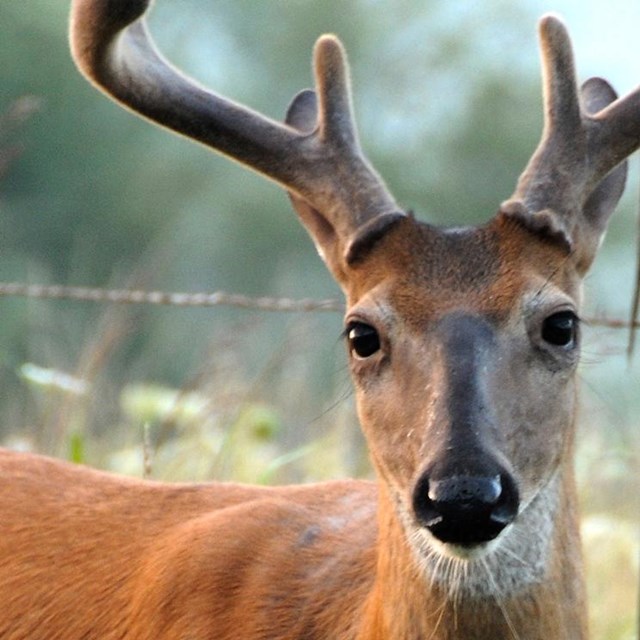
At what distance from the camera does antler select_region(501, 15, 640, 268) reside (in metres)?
5.34

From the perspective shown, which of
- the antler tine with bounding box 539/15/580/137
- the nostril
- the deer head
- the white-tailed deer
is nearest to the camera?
the nostril

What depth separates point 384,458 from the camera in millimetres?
5105

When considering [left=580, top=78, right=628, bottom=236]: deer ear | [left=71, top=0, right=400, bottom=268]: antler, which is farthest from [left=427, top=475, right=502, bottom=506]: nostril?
[left=580, top=78, right=628, bottom=236]: deer ear

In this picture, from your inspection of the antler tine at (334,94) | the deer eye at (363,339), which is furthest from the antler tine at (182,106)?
the deer eye at (363,339)

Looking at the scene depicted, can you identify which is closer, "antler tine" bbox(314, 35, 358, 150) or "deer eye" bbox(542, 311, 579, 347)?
"deer eye" bbox(542, 311, 579, 347)

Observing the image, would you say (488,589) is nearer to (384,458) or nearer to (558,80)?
(384,458)

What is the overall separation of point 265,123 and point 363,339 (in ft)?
2.76

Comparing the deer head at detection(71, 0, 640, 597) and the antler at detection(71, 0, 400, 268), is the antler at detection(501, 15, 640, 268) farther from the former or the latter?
the antler at detection(71, 0, 400, 268)

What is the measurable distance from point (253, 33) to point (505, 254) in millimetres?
24662

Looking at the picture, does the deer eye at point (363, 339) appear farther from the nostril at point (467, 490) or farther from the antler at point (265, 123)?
the nostril at point (467, 490)

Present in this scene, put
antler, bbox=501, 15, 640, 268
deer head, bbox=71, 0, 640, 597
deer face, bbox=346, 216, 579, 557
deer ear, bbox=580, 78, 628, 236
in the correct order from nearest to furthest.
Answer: deer face, bbox=346, 216, 579, 557 < deer head, bbox=71, 0, 640, 597 < antler, bbox=501, 15, 640, 268 < deer ear, bbox=580, 78, 628, 236

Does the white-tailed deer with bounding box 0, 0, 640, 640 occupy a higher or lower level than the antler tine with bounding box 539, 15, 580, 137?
lower

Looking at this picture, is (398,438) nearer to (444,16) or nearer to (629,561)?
(629,561)

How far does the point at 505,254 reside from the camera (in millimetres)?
5176
